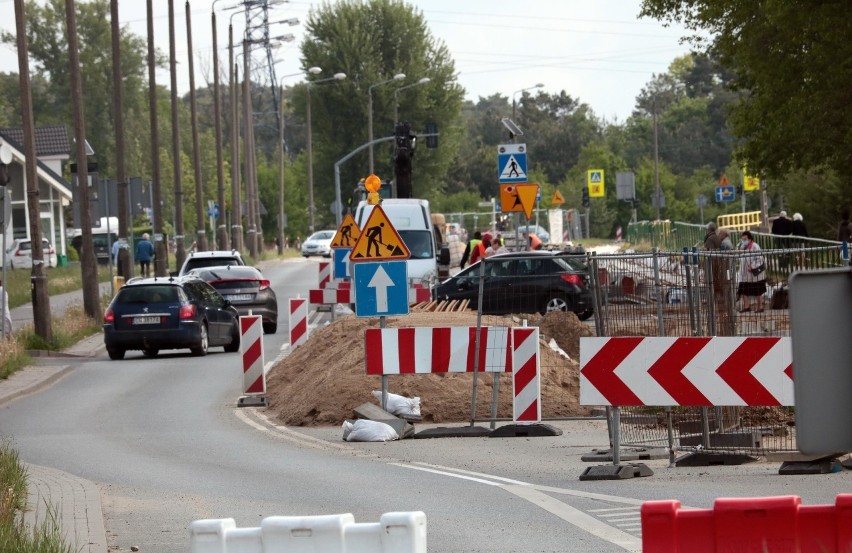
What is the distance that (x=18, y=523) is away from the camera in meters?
10.1

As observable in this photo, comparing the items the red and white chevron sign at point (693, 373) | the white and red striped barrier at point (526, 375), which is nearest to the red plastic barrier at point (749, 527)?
the red and white chevron sign at point (693, 373)

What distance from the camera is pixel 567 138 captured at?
133875 millimetres

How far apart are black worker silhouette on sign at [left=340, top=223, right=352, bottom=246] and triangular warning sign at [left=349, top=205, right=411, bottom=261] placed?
23.5 ft

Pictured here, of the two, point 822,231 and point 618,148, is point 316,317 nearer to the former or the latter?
point 822,231

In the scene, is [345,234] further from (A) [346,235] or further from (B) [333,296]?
(B) [333,296]

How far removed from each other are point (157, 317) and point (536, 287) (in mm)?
10572

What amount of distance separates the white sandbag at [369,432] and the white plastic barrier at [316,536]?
10679mm

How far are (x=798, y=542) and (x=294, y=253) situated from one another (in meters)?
82.7

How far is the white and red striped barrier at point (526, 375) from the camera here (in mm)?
16328

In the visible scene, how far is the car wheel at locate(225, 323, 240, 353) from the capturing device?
31.1 metres

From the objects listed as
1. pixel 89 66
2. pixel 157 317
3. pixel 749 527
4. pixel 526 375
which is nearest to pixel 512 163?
pixel 157 317

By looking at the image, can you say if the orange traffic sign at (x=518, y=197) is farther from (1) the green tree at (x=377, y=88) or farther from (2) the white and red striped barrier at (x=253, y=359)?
(1) the green tree at (x=377, y=88)

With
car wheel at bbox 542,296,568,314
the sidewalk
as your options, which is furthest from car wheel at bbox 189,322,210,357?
the sidewalk

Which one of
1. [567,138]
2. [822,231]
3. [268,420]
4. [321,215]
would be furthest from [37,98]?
[268,420]
